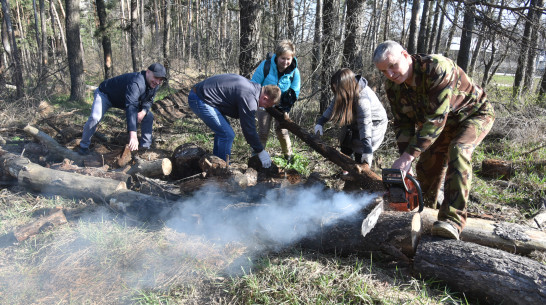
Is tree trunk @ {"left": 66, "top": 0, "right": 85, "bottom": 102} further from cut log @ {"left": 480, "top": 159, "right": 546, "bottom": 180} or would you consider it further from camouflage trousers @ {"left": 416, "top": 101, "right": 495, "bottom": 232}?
cut log @ {"left": 480, "top": 159, "right": 546, "bottom": 180}

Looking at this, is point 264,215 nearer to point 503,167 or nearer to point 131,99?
point 131,99

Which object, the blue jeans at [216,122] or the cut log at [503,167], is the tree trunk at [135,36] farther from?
the cut log at [503,167]

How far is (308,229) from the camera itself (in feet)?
8.90

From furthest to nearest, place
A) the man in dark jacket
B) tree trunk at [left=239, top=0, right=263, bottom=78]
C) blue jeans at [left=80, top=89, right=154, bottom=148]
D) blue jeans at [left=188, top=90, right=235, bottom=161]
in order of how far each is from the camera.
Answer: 1. tree trunk at [left=239, top=0, right=263, bottom=78]
2. blue jeans at [left=80, top=89, right=154, bottom=148]
3. blue jeans at [left=188, top=90, right=235, bottom=161]
4. the man in dark jacket

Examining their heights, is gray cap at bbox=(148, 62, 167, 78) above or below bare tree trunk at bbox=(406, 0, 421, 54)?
below

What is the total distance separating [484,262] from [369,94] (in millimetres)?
2081

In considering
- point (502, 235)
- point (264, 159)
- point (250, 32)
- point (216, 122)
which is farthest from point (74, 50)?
point (502, 235)

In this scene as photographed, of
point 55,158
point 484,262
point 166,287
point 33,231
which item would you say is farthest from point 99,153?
point 484,262

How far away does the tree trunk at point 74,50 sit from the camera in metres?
9.52

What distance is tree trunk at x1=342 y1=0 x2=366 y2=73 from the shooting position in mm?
6078

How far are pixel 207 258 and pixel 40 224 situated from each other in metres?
1.72

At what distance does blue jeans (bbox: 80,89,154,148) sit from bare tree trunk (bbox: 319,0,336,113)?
3318 mm

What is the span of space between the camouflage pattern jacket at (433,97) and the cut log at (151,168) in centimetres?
292

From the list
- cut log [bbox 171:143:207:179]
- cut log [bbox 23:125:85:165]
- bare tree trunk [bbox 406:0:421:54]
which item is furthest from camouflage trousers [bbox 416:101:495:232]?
bare tree trunk [bbox 406:0:421:54]
